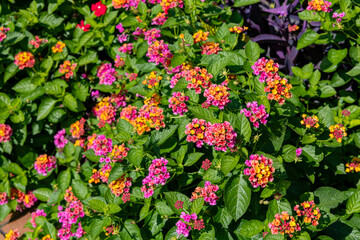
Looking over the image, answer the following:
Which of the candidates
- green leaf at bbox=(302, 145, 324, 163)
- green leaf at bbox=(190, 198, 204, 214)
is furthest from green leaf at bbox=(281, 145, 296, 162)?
green leaf at bbox=(190, 198, 204, 214)

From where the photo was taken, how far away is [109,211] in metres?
2.25

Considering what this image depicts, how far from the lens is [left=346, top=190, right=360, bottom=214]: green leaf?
221 cm

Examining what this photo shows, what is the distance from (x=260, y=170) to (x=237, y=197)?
9.2 inches

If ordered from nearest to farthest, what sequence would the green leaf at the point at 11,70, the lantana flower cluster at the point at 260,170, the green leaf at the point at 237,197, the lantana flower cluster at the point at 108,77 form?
the lantana flower cluster at the point at 260,170 < the green leaf at the point at 237,197 < the lantana flower cluster at the point at 108,77 < the green leaf at the point at 11,70

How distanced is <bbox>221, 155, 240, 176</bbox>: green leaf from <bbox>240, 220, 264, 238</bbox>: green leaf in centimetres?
41

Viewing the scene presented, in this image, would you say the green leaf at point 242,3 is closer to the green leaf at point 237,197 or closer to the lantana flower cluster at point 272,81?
the lantana flower cluster at point 272,81

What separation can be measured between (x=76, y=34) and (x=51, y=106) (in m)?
0.79

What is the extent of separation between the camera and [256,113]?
202 cm

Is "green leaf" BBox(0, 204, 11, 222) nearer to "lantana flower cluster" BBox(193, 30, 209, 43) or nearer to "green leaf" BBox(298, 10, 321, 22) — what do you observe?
"lantana flower cluster" BBox(193, 30, 209, 43)

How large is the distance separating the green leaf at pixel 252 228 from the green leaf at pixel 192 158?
1.67 ft

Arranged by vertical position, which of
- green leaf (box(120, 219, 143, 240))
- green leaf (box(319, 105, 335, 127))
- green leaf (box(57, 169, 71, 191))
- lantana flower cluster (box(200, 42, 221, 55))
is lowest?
green leaf (box(57, 169, 71, 191))

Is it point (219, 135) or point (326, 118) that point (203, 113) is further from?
point (326, 118)

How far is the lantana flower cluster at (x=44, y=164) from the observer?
313 cm

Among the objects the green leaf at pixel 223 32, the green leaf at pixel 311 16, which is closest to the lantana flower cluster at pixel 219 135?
the green leaf at pixel 223 32
